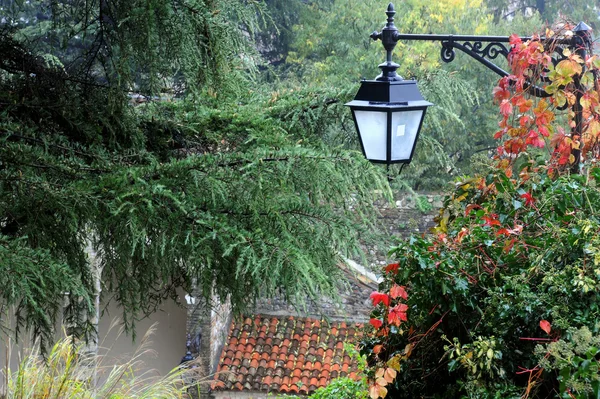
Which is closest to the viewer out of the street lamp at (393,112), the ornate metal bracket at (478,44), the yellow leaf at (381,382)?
the yellow leaf at (381,382)

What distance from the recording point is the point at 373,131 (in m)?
3.46

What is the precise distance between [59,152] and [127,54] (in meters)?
0.55

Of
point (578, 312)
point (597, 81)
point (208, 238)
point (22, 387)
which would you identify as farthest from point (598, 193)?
point (22, 387)

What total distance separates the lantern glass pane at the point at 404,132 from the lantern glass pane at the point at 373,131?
0.05m

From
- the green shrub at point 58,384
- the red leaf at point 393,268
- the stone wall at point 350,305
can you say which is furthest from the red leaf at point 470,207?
the stone wall at point 350,305

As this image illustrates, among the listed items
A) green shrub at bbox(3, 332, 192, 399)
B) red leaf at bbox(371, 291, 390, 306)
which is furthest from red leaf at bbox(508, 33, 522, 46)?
green shrub at bbox(3, 332, 192, 399)

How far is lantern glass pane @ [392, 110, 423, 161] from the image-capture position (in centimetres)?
344

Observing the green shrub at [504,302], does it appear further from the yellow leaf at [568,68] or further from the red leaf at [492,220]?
the yellow leaf at [568,68]

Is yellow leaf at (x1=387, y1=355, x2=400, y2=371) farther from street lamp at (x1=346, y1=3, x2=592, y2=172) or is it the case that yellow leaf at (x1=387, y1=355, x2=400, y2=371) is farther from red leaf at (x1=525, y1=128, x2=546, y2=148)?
red leaf at (x1=525, y1=128, x2=546, y2=148)

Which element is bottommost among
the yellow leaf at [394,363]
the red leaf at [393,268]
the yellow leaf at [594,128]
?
the yellow leaf at [394,363]

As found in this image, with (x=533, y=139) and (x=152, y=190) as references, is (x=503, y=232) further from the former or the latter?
(x=152, y=190)

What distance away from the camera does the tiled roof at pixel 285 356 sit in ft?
35.7

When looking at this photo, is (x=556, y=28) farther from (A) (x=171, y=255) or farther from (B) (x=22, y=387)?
(B) (x=22, y=387)

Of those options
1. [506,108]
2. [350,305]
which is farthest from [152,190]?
[350,305]
